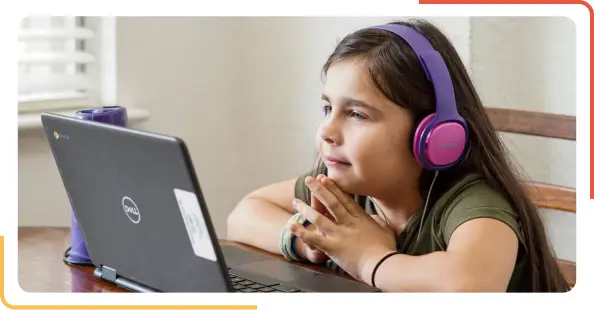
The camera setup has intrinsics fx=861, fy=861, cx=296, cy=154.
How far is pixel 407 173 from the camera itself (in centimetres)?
125

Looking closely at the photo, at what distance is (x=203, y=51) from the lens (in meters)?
2.33

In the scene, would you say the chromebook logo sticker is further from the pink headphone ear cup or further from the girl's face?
the pink headphone ear cup

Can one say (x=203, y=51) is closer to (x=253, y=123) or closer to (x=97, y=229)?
(x=253, y=123)

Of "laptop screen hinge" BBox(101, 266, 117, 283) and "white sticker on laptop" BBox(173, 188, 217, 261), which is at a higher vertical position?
"white sticker on laptop" BBox(173, 188, 217, 261)

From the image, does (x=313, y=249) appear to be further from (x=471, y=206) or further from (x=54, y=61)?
(x=54, y=61)

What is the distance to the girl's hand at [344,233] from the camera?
1.15 m

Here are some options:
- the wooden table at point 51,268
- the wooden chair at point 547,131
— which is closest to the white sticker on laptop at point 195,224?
the wooden table at point 51,268

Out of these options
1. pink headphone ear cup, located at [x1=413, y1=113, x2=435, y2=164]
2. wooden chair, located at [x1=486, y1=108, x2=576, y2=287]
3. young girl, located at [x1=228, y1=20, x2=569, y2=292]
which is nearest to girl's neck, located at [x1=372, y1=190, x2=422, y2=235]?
young girl, located at [x1=228, y1=20, x2=569, y2=292]

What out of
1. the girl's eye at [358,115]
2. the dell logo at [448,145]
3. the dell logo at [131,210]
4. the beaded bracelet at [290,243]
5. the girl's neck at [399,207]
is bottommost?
the beaded bracelet at [290,243]

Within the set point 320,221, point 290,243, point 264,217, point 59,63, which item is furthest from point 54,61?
point 320,221

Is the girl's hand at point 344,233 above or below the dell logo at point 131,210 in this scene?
below

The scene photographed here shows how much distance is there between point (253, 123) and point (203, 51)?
25 centimetres

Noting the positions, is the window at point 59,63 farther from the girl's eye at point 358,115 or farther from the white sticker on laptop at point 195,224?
the white sticker on laptop at point 195,224

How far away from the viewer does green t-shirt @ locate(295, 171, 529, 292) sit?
1.13 meters
